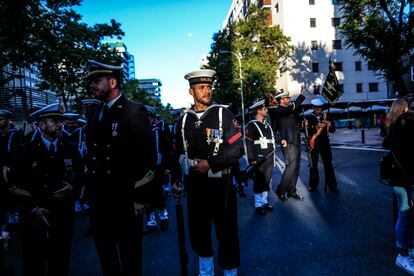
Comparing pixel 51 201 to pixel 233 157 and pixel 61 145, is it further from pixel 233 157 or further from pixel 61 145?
pixel 233 157

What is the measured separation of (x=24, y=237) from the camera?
3115 mm

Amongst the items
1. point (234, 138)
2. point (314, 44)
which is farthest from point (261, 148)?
point (314, 44)

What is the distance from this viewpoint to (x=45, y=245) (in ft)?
10.5

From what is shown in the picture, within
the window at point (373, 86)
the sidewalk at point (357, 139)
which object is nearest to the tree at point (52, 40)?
the sidewalk at point (357, 139)

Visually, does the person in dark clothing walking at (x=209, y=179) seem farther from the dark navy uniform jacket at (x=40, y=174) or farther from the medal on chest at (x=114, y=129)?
the dark navy uniform jacket at (x=40, y=174)

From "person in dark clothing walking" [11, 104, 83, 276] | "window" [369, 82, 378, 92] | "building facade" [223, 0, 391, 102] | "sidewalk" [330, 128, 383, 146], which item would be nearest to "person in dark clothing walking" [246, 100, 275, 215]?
"person in dark clothing walking" [11, 104, 83, 276]

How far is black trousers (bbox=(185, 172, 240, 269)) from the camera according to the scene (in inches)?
133

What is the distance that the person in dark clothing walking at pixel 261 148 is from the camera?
20.5ft

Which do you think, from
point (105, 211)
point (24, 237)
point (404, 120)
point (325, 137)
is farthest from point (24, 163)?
point (325, 137)

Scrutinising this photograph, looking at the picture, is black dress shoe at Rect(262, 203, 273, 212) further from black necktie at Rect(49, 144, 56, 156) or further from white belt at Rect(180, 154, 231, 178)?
black necktie at Rect(49, 144, 56, 156)

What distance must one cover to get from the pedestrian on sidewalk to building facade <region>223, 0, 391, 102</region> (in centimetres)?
4134

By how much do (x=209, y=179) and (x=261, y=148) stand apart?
3.18 metres

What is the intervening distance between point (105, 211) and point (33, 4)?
13394 mm

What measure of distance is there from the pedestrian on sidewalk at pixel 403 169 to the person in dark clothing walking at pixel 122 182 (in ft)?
8.57
